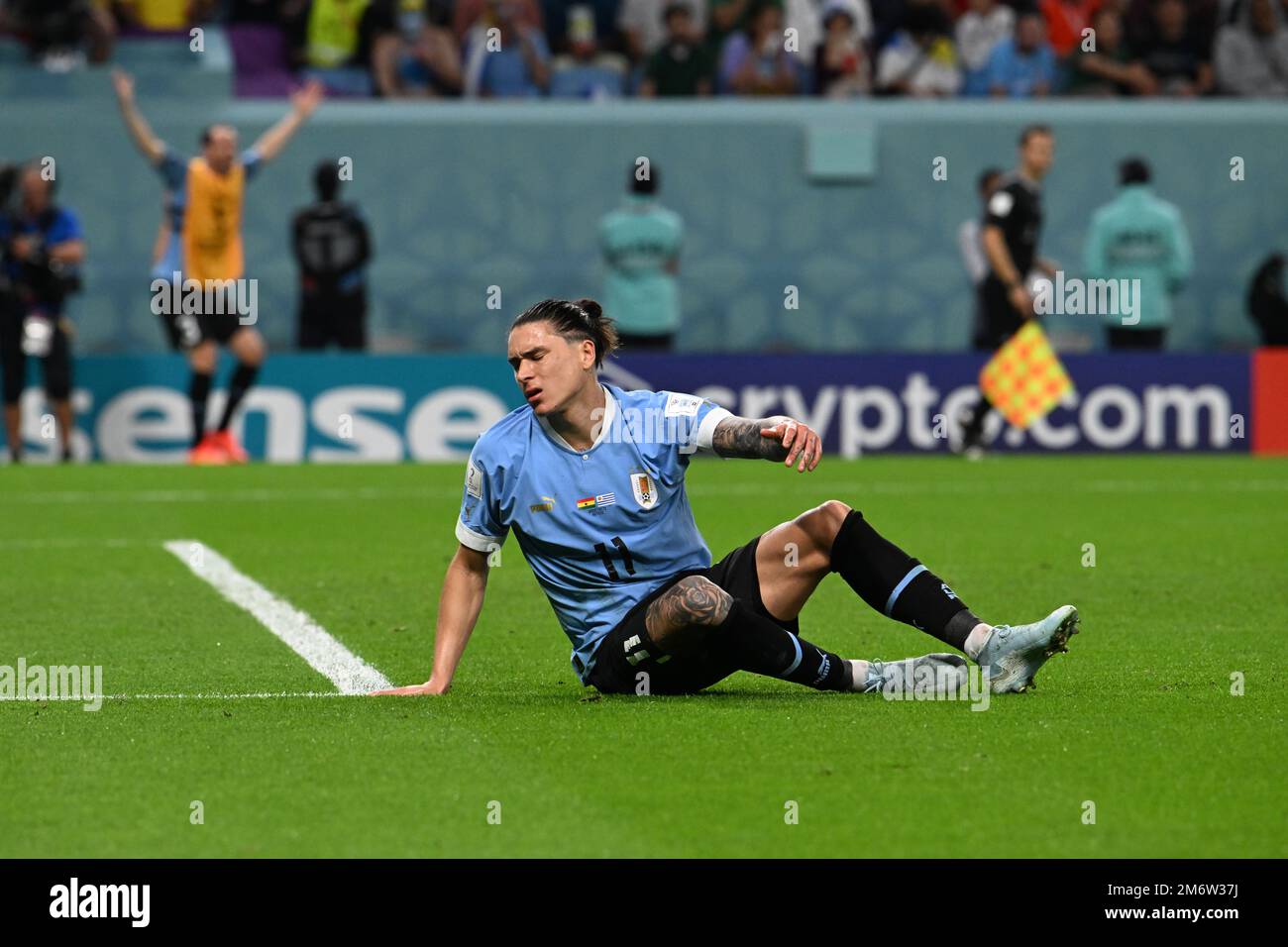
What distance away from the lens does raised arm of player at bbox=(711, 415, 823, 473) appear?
6.14 meters

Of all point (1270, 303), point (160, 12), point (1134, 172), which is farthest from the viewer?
point (160, 12)

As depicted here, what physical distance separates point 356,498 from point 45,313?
4128mm

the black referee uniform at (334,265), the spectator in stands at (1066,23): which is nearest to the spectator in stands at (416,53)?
the black referee uniform at (334,265)

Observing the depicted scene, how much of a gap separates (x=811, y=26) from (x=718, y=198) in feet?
6.68

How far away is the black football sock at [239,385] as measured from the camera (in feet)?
56.3

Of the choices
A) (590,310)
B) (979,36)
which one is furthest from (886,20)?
(590,310)

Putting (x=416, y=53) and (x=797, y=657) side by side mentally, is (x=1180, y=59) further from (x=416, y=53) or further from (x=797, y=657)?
(x=797, y=657)

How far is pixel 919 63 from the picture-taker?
76.3 ft

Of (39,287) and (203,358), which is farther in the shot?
(39,287)

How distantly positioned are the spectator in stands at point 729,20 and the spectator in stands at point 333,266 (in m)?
5.42

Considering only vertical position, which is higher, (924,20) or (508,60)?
(924,20)

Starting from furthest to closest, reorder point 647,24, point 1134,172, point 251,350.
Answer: point 647,24
point 1134,172
point 251,350
